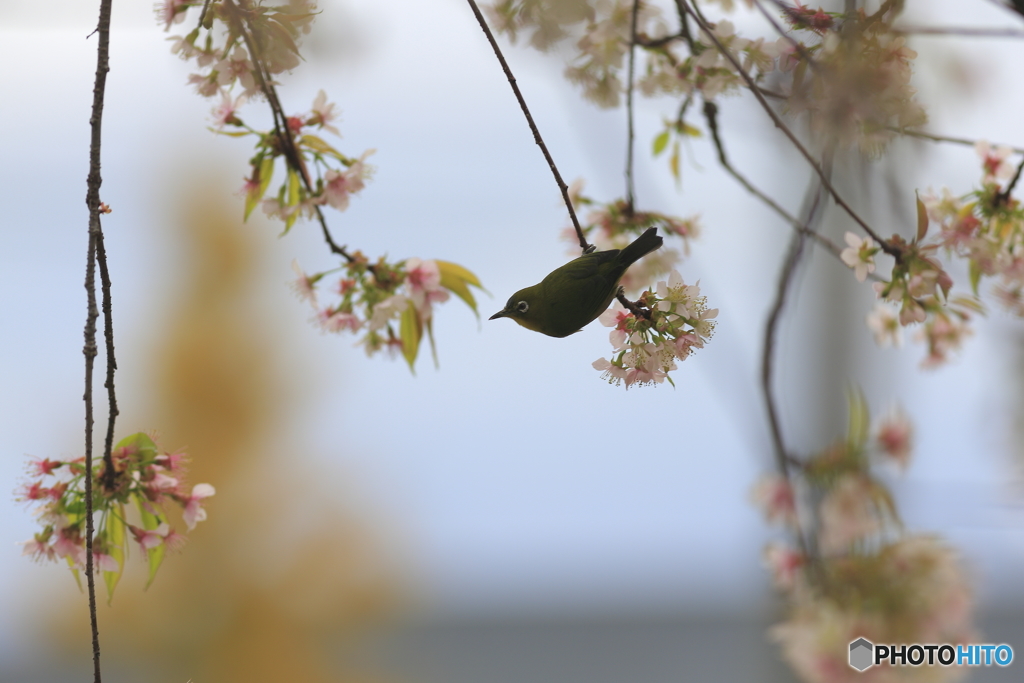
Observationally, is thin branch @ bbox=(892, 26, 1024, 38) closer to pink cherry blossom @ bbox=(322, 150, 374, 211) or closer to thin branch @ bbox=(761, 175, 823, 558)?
thin branch @ bbox=(761, 175, 823, 558)

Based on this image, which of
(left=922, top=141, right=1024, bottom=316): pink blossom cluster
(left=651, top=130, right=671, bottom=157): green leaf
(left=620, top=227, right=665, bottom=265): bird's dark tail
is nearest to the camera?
(left=620, top=227, right=665, bottom=265): bird's dark tail

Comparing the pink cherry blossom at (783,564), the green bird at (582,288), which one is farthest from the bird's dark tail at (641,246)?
the pink cherry blossom at (783,564)

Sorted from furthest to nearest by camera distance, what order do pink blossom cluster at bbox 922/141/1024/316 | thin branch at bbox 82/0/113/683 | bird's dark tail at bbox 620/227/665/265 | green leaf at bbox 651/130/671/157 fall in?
green leaf at bbox 651/130/671/157 → pink blossom cluster at bbox 922/141/1024/316 → bird's dark tail at bbox 620/227/665/265 → thin branch at bbox 82/0/113/683

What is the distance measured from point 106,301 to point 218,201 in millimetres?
3237

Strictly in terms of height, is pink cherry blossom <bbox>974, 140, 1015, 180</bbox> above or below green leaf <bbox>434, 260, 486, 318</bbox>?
above

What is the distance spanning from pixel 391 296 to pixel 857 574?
44 centimetres

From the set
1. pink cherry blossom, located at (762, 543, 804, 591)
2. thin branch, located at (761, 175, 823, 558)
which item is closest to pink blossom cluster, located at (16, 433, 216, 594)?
thin branch, located at (761, 175, 823, 558)

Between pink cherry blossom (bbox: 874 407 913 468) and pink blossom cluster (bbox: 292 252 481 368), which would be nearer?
pink blossom cluster (bbox: 292 252 481 368)

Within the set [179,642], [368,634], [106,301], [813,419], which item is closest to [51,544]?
[106,301]

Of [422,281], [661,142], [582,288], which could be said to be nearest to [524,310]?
[582,288]

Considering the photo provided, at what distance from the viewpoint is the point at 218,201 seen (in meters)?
3.38

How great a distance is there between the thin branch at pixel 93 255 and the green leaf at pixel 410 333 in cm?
27

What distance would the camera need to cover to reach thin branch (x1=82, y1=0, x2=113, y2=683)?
34 cm

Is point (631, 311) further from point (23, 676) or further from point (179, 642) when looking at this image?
point (23, 676)
